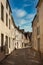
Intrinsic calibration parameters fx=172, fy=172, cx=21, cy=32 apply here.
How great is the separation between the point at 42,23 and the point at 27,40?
130ft

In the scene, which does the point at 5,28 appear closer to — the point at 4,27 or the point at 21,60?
the point at 4,27

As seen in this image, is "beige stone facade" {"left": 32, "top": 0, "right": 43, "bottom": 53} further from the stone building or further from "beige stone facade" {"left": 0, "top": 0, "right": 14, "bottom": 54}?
"beige stone facade" {"left": 0, "top": 0, "right": 14, "bottom": 54}

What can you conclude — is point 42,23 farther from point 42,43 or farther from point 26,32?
point 26,32

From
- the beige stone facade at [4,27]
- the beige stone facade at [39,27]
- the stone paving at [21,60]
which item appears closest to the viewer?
the stone paving at [21,60]

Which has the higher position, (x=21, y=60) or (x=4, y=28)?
(x=4, y=28)

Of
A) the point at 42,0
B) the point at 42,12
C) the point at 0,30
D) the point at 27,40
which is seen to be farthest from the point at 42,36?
the point at 27,40

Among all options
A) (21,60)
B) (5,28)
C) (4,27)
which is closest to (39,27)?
(5,28)

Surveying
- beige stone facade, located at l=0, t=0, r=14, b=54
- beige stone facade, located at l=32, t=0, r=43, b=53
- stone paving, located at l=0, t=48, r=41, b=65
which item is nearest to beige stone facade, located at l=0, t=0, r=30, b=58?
beige stone facade, located at l=0, t=0, r=14, b=54

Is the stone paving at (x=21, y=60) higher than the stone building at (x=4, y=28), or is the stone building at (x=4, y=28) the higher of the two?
the stone building at (x=4, y=28)

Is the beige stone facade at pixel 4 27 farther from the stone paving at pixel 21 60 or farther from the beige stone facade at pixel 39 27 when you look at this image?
the beige stone facade at pixel 39 27

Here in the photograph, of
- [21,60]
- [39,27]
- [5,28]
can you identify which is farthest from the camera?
[39,27]

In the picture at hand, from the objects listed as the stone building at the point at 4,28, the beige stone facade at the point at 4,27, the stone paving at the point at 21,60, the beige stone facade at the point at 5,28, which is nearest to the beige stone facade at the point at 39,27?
the stone paving at the point at 21,60

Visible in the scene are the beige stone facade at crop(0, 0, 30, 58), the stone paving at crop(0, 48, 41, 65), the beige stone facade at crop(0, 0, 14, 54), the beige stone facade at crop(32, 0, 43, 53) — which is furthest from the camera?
the beige stone facade at crop(32, 0, 43, 53)

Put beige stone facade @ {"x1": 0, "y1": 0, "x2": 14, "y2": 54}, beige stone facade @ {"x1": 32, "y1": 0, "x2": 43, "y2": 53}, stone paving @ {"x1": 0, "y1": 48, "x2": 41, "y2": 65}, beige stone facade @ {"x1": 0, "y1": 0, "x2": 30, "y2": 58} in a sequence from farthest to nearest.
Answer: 1. beige stone facade @ {"x1": 32, "y1": 0, "x2": 43, "y2": 53}
2. beige stone facade @ {"x1": 0, "y1": 0, "x2": 30, "y2": 58}
3. beige stone facade @ {"x1": 0, "y1": 0, "x2": 14, "y2": 54}
4. stone paving @ {"x1": 0, "y1": 48, "x2": 41, "y2": 65}
